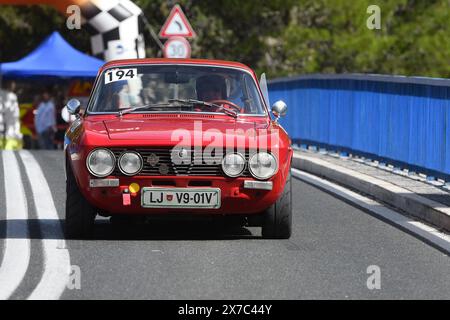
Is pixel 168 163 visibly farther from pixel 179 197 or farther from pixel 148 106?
pixel 148 106

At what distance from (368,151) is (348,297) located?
10.8 meters

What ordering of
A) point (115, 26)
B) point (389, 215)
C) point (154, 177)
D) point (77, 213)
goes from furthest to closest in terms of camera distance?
point (115, 26) < point (389, 215) < point (77, 213) < point (154, 177)

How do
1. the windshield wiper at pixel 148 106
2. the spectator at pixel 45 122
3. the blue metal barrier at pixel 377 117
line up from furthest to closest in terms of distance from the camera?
the spectator at pixel 45 122
the blue metal barrier at pixel 377 117
the windshield wiper at pixel 148 106

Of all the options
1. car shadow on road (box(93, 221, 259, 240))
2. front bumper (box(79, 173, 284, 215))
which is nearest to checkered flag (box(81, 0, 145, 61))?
car shadow on road (box(93, 221, 259, 240))

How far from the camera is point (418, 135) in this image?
16.2 metres

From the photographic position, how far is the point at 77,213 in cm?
1088

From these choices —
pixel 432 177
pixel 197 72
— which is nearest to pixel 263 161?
pixel 197 72

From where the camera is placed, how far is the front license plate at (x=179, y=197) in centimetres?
1060

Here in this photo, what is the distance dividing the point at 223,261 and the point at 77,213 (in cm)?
160

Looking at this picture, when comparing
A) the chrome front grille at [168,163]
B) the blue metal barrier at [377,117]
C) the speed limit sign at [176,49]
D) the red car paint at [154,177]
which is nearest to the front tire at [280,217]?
the red car paint at [154,177]

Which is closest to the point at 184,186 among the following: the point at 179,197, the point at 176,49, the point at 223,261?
the point at 179,197

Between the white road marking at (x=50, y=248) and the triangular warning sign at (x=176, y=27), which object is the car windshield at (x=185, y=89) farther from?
the triangular warning sign at (x=176, y=27)

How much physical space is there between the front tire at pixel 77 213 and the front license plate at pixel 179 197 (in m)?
0.51

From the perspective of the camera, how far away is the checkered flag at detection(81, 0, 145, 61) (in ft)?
87.5
